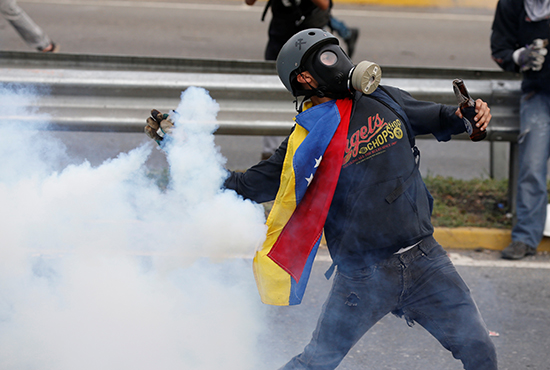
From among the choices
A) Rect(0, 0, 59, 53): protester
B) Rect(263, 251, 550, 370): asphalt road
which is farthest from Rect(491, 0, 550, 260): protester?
Rect(0, 0, 59, 53): protester

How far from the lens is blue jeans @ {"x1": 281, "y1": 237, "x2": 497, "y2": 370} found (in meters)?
2.53

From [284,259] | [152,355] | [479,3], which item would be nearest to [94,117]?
[152,355]

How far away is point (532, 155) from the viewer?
15.8 ft

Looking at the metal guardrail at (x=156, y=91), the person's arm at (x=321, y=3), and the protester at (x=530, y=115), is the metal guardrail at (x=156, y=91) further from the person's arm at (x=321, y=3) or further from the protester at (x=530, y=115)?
the person's arm at (x=321, y=3)

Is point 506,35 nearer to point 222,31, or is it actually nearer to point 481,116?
point 481,116

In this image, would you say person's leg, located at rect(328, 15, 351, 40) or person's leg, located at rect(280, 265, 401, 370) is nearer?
person's leg, located at rect(280, 265, 401, 370)

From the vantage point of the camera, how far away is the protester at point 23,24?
19.7 feet

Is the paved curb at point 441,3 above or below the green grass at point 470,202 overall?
above

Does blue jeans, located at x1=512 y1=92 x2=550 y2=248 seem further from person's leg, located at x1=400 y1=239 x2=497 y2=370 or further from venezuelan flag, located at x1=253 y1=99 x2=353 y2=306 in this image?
venezuelan flag, located at x1=253 y1=99 x2=353 y2=306

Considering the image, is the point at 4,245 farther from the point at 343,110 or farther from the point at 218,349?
the point at 343,110

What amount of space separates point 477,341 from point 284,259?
838mm

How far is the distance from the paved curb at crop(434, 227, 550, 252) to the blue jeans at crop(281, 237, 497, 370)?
238 centimetres

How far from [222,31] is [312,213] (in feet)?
29.6

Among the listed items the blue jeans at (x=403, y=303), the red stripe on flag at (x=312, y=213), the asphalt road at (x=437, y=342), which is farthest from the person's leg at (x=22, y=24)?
the blue jeans at (x=403, y=303)
